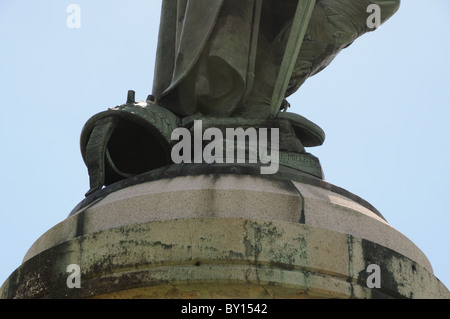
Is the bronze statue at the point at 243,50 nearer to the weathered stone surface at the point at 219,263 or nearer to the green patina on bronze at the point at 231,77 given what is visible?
the green patina on bronze at the point at 231,77

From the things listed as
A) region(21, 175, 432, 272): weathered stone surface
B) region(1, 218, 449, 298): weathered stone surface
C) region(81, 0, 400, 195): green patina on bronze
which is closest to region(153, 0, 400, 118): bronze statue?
region(81, 0, 400, 195): green patina on bronze

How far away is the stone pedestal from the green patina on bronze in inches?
32.5

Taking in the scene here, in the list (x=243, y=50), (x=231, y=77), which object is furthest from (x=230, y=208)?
(x=243, y=50)

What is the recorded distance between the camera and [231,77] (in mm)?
8562

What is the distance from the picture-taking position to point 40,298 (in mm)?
6703

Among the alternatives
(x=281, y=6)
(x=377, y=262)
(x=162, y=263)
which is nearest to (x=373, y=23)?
(x=281, y=6)

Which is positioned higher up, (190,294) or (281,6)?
(281,6)

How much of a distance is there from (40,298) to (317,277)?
67.1 inches

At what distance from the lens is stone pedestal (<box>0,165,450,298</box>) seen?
21.3ft

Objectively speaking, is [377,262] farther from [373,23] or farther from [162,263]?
[373,23]

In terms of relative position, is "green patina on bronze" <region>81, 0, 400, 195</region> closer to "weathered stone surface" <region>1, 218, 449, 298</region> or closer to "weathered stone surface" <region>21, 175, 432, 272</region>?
"weathered stone surface" <region>21, 175, 432, 272</region>

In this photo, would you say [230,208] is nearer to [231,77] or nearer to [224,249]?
[224,249]

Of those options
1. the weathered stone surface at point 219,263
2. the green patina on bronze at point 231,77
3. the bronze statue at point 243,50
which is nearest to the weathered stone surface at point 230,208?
the weathered stone surface at point 219,263
